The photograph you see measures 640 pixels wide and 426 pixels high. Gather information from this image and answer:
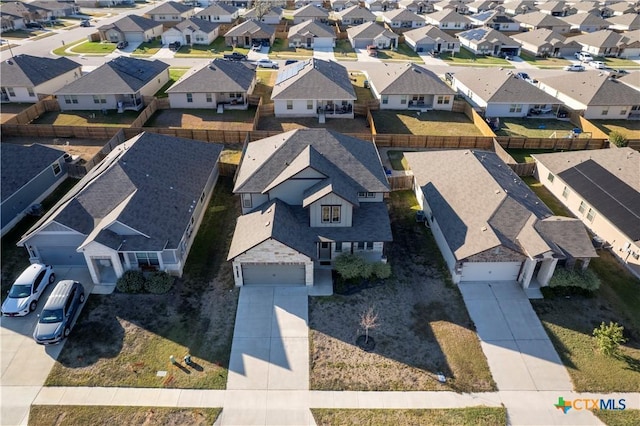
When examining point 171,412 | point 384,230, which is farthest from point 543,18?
point 171,412

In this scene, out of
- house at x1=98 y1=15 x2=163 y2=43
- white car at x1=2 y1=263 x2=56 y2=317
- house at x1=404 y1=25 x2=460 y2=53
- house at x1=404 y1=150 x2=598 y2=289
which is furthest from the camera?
house at x1=98 y1=15 x2=163 y2=43

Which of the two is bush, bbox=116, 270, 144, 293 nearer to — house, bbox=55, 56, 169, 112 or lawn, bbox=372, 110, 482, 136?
lawn, bbox=372, 110, 482, 136

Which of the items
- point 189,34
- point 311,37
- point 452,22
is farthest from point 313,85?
point 452,22

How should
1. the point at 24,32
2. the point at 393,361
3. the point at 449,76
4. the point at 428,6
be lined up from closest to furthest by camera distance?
the point at 393,361
the point at 449,76
the point at 24,32
the point at 428,6

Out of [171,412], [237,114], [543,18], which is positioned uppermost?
[543,18]

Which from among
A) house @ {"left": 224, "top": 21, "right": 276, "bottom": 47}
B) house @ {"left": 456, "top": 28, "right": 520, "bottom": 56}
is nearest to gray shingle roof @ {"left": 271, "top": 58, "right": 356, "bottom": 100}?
house @ {"left": 224, "top": 21, "right": 276, "bottom": 47}

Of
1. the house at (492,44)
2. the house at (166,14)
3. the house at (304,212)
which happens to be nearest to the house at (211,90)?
the house at (304,212)

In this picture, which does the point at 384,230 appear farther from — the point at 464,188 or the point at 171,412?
the point at 171,412

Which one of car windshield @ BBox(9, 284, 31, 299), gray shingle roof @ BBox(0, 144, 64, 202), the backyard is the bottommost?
car windshield @ BBox(9, 284, 31, 299)

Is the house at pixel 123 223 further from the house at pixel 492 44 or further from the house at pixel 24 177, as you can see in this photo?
the house at pixel 492 44
